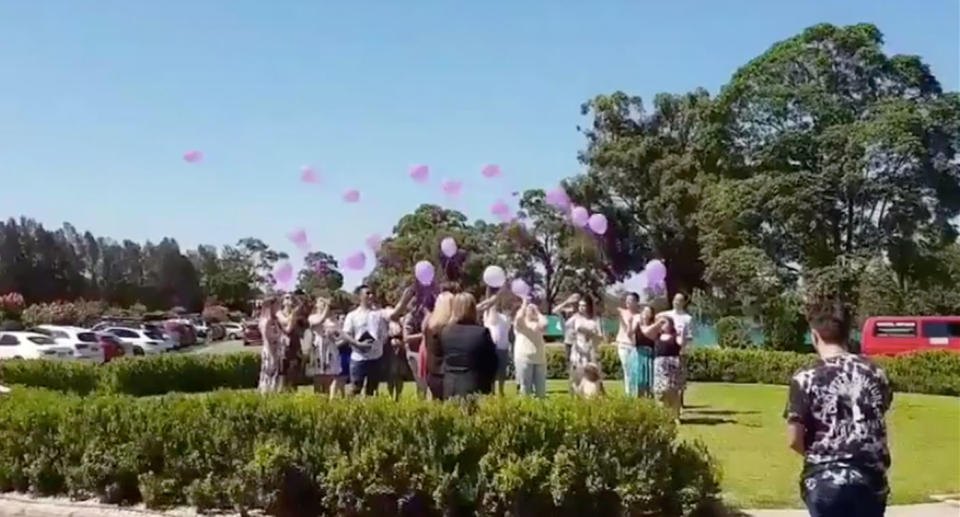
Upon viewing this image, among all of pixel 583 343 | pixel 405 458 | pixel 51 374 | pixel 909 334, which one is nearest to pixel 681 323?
pixel 583 343

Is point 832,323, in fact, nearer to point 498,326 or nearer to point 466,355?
point 466,355

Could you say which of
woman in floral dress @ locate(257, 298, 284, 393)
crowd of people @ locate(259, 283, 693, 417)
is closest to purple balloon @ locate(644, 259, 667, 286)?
crowd of people @ locate(259, 283, 693, 417)

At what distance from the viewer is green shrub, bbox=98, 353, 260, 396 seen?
22.5 metres

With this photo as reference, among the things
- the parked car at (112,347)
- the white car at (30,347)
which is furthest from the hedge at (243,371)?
the parked car at (112,347)

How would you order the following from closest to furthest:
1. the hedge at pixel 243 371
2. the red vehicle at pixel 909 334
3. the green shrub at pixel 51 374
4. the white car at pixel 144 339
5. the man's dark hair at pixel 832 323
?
the man's dark hair at pixel 832 323 → the green shrub at pixel 51 374 → the hedge at pixel 243 371 → the red vehicle at pixel 909 334 → the white car at pixel 144 339

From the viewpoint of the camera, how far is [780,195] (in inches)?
1481

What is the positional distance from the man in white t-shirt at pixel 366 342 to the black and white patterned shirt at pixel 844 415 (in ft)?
29.5

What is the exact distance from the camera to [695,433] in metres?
13.8

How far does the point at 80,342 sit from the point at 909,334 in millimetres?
23272

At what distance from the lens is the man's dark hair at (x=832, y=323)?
15.6 ft

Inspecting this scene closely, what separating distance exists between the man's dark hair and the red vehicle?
25.7 m

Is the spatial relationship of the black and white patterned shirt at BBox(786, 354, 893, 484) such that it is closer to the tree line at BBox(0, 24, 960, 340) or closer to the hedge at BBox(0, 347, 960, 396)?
the hedge at BBox(0, 347, 960, 396)

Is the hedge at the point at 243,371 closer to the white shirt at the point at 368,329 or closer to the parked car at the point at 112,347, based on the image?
the parked car at the point at 112,347

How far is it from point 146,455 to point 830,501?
5.92 m
